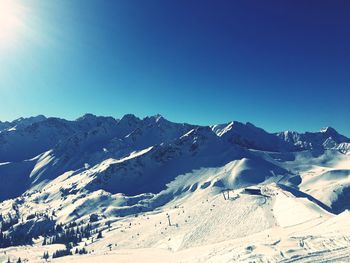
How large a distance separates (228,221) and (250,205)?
19.1 meters

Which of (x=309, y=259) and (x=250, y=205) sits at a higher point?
(x=250, y=205)

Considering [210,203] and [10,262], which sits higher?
[210,203]

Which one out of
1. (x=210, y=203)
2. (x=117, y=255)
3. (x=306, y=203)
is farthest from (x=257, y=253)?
(x=210, y=203)

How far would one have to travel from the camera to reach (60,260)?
11900 centimetres

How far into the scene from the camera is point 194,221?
456 ft

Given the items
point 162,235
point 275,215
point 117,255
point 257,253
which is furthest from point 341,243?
point 162,235

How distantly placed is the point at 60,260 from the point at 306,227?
7478cm

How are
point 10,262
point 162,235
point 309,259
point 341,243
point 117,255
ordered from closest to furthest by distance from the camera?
point 309,259 → point 341,243 → point 117,255 → point 162,235 → point 10,262

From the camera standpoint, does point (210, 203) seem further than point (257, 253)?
Yes

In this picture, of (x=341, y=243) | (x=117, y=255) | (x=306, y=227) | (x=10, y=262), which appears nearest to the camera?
(x=341, y=243)

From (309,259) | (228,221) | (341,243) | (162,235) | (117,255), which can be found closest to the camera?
(309,259)

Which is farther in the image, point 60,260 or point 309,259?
point 60,260

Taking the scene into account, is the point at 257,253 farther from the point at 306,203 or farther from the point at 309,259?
the point at 306,203

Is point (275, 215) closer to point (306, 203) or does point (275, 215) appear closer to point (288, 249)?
point (306, 203)
